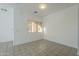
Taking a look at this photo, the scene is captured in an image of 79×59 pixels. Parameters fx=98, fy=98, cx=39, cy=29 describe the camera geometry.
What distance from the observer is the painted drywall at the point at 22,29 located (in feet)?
4.79

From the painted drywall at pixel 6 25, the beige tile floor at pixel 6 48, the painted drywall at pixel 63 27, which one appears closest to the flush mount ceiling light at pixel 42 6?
the painted drywall at pixel 63 27

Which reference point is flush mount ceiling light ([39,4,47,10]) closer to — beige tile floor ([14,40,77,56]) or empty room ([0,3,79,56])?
empty room ([0,3,79,56])

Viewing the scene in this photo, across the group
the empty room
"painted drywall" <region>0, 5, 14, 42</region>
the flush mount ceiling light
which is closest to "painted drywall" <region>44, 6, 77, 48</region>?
the empty room

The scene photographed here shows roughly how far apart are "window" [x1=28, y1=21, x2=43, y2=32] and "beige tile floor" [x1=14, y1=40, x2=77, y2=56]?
0.60ft

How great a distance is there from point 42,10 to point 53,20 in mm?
243

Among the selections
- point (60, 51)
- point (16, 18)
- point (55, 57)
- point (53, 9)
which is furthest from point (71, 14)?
point (16, 18)

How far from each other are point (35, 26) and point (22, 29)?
0.67 ft

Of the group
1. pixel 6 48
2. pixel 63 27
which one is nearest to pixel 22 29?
pixel 6 48

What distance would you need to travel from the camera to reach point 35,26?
153 cm

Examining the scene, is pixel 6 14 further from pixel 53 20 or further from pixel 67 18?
pixel 67 18

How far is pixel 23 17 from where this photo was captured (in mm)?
1471

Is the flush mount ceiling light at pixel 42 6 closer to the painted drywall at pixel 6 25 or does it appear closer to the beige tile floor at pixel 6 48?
the painted drywall at pixel 6 25

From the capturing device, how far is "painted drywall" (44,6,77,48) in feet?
4.69

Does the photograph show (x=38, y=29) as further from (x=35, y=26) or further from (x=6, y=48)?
(x=6, y=48)
